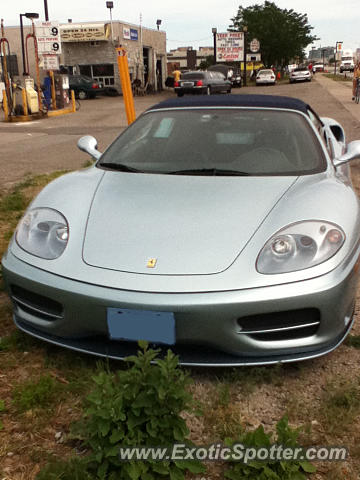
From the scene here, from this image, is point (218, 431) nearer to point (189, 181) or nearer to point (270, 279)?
point (270, 279)

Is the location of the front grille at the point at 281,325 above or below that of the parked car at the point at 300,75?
below

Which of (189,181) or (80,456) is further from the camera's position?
(189,181)

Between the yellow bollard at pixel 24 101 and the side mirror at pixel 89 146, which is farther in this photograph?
the yellow bollard at pixel 24 101

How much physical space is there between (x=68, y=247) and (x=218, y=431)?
43.6 inches

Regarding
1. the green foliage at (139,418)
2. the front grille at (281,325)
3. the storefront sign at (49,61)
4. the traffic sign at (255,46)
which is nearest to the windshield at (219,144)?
the front grille at (281,325)

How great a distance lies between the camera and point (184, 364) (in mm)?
2299

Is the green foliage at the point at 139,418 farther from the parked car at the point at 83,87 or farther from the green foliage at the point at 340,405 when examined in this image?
the parked car at the point at 83,87

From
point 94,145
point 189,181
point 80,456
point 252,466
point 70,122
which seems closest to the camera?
point 252,466

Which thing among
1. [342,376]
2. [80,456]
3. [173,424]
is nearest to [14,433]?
[80,456]

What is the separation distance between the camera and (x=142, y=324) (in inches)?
88.0

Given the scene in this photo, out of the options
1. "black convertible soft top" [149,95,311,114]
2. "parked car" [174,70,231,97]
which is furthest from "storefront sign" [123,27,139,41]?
"black convertible soft top" [149,95,311,114]

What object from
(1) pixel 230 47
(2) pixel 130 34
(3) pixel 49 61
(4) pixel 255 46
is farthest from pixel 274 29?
(3) pixel 49 61

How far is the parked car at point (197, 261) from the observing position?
2.25 m

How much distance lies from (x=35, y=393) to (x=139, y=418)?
27.2 inches
